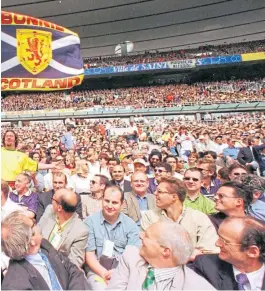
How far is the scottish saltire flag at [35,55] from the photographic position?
328 centimetres

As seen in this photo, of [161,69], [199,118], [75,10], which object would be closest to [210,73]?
[161,69]

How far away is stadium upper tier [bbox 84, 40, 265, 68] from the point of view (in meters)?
31.7

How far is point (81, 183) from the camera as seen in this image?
205 inches

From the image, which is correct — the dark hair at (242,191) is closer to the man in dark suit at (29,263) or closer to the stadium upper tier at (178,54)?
the man in dark suit at (29,263)

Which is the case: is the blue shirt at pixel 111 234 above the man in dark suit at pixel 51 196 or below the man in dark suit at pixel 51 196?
below

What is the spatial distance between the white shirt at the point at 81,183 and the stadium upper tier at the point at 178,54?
92.9 ft

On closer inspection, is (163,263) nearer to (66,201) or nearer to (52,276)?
(52,276)

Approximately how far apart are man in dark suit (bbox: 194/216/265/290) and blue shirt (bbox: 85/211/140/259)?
1061 mm

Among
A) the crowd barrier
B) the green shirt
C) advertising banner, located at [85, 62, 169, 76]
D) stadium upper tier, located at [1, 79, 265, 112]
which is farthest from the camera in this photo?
advertising banner, located at [85, 62, 169, 76]

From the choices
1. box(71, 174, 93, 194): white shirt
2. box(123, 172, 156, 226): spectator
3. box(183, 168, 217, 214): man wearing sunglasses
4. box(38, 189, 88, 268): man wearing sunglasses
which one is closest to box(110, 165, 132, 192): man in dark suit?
box(71, 174, 93, 194): white shirt

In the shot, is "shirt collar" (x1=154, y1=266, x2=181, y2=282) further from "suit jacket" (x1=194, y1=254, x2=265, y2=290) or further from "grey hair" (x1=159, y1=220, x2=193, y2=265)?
"suit jacket" (x1=194, y1=254, x2=265, y2=290)

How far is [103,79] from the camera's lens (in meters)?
36.3

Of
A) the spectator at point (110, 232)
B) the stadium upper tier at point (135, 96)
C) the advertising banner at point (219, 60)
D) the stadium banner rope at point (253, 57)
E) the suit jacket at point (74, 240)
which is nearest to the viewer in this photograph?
the suit jacket at point (74, 240)

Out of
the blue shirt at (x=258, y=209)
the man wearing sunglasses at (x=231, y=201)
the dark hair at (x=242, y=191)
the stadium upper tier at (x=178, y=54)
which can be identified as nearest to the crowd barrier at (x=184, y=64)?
the stadium upper tier at (x=178, y=54)
